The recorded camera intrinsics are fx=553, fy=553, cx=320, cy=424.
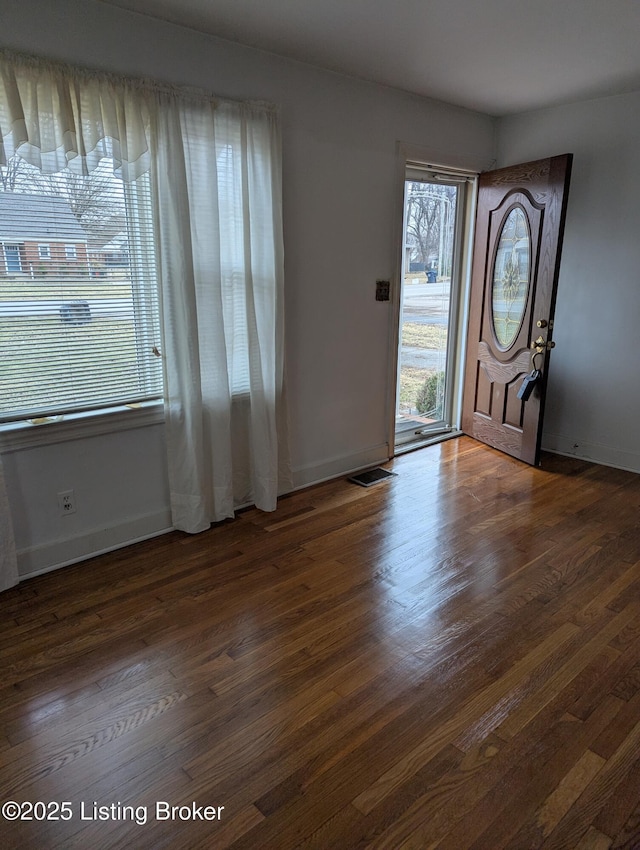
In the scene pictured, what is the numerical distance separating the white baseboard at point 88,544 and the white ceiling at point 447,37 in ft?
7.97

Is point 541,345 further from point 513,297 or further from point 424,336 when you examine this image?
point 424,336

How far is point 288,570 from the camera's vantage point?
107 inches

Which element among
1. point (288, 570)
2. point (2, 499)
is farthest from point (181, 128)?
point (288, 570)

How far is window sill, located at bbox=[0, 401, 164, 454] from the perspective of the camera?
2.46 meters

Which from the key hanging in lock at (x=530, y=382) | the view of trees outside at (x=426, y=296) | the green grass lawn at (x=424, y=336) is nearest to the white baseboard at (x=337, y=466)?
the view of trees outside at (x=426, y=296)

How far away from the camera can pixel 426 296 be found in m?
4.47

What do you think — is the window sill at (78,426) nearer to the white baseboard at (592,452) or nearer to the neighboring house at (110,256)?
the neighboring house at (110,256)

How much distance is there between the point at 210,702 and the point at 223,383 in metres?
1.61

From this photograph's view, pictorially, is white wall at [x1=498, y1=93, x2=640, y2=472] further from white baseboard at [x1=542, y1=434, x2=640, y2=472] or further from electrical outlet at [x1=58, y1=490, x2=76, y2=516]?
electrical outlet at [x1=58, y1=490, x2=76, y2=516]

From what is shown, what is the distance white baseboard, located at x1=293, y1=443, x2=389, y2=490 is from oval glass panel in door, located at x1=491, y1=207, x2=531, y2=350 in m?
1.26

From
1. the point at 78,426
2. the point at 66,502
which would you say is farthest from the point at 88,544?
the point at 78,426

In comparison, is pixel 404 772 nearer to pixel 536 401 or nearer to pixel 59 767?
pixel 59 767

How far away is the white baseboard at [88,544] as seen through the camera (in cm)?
262

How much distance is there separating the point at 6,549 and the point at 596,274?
4061mm
